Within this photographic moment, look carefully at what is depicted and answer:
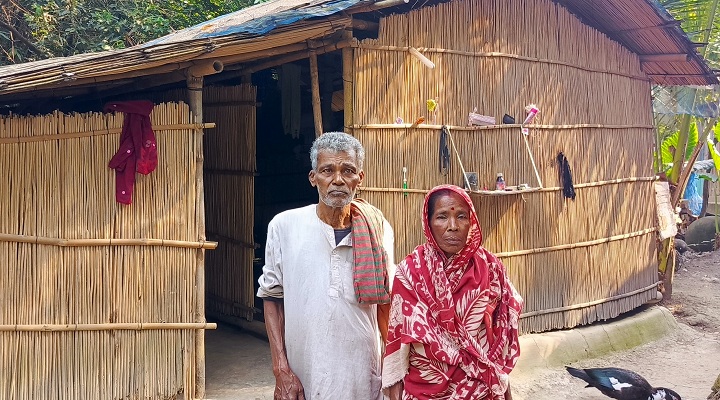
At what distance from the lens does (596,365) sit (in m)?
7.21

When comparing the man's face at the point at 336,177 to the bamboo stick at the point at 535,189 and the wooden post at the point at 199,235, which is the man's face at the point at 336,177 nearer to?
the wooden post at the point at 199,235

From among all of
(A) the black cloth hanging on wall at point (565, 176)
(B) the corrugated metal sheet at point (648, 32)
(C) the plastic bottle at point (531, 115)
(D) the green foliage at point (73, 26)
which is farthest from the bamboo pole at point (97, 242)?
(D) the green foliage at point (73, 26)

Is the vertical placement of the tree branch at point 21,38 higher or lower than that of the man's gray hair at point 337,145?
higher

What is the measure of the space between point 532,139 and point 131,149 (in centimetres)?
387

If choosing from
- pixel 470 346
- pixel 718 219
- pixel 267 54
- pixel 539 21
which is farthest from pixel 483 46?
pixel 718 219

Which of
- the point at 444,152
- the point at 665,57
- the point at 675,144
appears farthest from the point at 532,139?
the point at 675,144

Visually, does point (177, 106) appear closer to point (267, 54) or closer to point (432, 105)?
point (267, 54)

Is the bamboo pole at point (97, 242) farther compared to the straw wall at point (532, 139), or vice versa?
the straw wall at point (532, 139)

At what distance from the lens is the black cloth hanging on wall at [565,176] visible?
7.35 meters

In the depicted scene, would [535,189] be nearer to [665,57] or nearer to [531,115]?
[531,115]

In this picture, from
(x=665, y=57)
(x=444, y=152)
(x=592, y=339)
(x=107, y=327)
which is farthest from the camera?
(x=665, y=57)

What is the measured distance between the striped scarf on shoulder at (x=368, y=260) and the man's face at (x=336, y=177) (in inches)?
4.1

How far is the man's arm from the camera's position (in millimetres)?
2752

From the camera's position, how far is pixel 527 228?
7012 mm
